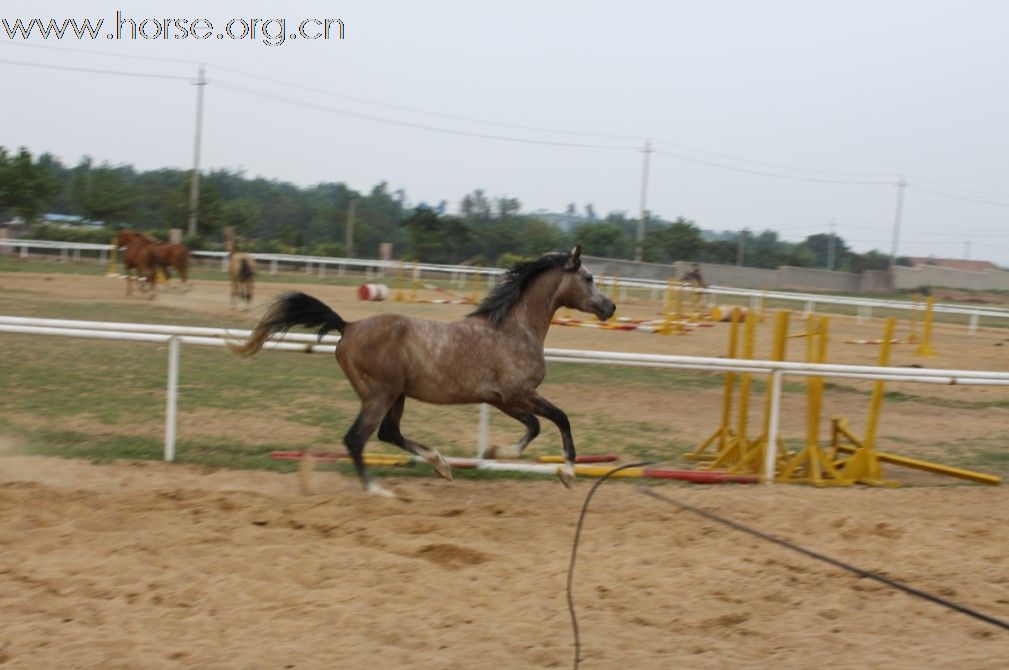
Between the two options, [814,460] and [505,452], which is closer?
[505,452]

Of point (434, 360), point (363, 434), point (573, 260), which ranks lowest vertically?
point (363, 434)

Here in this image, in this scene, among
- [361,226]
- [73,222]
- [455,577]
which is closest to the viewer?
[455,577]

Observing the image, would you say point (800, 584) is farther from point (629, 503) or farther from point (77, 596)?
point (77, 596)

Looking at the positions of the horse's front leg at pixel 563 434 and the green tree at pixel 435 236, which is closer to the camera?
the horse's front leg at pixel 563 434

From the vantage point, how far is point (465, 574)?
580 cm

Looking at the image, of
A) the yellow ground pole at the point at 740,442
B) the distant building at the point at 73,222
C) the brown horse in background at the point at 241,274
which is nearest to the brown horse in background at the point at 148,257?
the brown horse in background at the point at 241,274

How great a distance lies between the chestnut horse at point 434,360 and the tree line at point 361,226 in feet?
116

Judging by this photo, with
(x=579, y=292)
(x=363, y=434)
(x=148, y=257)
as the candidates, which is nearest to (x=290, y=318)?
(x=363, y=434)

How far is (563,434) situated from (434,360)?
1.17 m

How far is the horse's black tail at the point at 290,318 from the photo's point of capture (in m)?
7.97

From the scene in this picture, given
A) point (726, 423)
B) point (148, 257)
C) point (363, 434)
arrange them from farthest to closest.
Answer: point (148, 257) < point (726, 423) < point (363, 434)

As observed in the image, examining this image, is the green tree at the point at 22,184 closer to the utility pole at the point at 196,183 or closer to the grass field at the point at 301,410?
the utility pole at the point at 196,183

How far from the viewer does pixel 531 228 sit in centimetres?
5150

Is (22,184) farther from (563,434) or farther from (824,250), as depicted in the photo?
(824,250)
